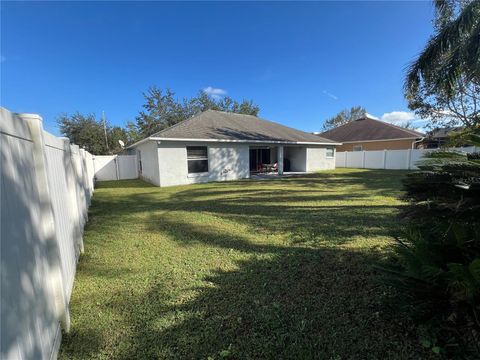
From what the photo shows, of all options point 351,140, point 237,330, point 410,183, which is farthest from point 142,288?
point 351,140

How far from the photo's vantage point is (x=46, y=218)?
7.15 feet

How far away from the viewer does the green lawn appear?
7.14ft

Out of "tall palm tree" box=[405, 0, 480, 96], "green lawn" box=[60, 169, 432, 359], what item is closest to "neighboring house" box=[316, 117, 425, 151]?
"tall palm tree" box=[405, 0, 480, 96]

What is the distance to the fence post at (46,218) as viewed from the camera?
2.12 metres

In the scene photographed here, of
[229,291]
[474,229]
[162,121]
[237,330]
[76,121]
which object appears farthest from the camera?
[162,121]

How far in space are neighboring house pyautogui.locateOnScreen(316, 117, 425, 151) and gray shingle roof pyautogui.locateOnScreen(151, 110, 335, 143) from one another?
879 cm

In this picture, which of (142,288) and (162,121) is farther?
(162,121)

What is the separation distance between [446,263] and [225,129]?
15269 mm

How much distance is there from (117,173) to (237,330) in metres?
19.1

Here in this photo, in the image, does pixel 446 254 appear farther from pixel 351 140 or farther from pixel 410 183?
pixel 351 140

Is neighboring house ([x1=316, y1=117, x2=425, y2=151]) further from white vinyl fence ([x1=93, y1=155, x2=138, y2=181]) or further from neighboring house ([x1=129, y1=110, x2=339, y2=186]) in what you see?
white vinyl fence ([x1=93, y1=155, x2=138, y2=181])

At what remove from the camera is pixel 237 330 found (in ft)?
7.80

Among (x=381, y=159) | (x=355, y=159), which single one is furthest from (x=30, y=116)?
(x=355, y=159)

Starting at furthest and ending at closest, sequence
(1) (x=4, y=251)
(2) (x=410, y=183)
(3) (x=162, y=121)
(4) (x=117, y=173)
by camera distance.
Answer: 1. (3) (x=162, y=121)
2. (4) (x=117, y=173)
3. (2) (x=410, y=183)
4. (1) (x=4, y=251)
